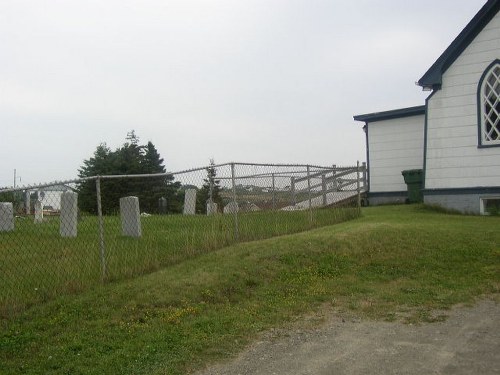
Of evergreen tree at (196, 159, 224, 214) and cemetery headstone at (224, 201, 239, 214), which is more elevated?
evergreen tree at (196, 159, 224, 214)

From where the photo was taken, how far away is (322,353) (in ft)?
17.9

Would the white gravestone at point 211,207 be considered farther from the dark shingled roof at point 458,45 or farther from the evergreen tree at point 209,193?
the dark shingled roof at point 458,45

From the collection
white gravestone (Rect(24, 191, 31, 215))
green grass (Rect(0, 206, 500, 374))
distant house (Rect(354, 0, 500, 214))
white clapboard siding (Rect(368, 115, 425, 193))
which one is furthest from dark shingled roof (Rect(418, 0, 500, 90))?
white gravestone (Rect(24, 191, 31, 215))

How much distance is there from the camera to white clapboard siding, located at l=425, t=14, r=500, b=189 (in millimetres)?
14626

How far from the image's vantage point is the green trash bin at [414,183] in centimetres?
1881


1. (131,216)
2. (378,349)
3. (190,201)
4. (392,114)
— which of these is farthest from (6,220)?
(392,114)

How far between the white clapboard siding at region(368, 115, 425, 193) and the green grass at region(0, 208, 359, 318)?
10.8 meters

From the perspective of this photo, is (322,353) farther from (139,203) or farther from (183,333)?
(139,203)

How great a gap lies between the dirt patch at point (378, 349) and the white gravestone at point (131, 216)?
3524 millimetres

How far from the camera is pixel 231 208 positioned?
10570mm

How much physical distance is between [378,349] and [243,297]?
233 cm

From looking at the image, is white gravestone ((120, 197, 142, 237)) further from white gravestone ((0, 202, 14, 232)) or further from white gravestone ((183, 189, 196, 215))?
white gravestone ((0, 202, 14, 232))

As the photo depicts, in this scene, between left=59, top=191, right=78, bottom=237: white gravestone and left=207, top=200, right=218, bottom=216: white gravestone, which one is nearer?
left=59, top=191, right=78, bottom=237: white gravestone

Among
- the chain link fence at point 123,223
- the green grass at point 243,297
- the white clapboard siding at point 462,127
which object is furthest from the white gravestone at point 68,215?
the white clapboard siding at point 462,127
